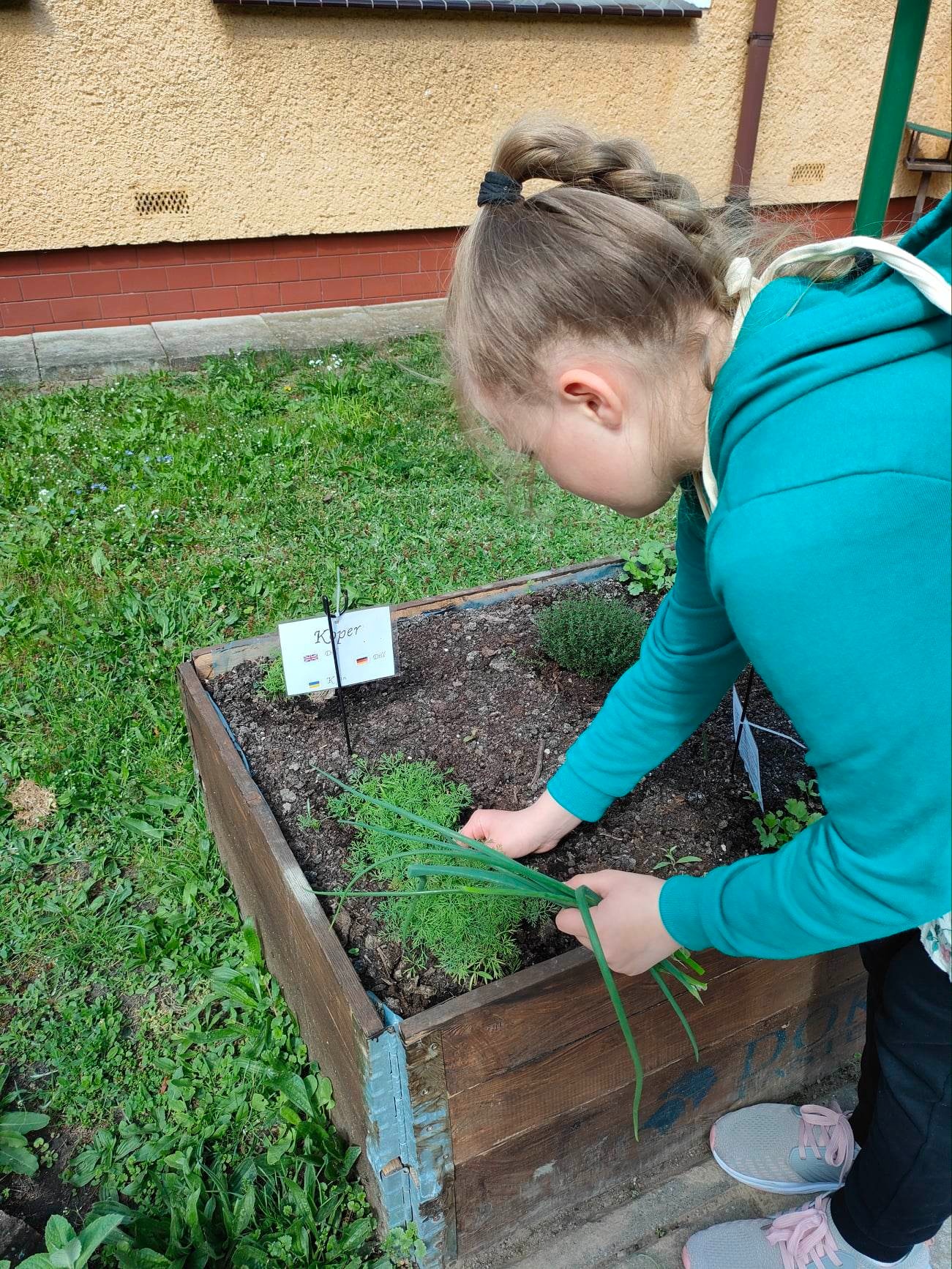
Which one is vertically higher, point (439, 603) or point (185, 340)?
point (439, 603)

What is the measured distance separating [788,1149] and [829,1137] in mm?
80

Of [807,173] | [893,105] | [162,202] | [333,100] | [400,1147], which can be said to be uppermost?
[893,105]

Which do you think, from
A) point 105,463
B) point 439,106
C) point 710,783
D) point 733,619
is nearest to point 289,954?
point 710,783

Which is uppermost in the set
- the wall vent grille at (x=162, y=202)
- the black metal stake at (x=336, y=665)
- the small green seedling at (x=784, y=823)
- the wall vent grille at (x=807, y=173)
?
the wall vent grille at (x=807, y=173)

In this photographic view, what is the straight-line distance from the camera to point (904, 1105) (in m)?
1.26

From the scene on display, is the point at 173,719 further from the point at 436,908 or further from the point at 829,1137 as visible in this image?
the point at 829,1137

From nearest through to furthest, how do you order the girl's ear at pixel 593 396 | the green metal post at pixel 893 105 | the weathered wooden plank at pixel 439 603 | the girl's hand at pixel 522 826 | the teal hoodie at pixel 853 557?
the teal hoodie at pixel 853 557 → the girl's ear at pixel 593 396 → the girl's hand at pixel 522 826 → the weathered wooden plank at pixel 439 603 → the green metal post at pixel 893 105

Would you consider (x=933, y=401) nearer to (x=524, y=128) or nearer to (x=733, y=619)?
(x=733, y=619)

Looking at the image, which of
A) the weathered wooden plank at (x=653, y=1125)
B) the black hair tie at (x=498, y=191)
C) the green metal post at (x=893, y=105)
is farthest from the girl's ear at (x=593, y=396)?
the green metal post at (x=893, y=105)

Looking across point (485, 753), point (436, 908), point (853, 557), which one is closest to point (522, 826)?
point (436, 908)

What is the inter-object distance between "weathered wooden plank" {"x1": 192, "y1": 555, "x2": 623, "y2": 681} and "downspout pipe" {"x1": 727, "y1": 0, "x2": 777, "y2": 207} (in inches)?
185

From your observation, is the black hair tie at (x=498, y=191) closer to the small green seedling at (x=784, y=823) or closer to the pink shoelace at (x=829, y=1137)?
the small green seedling at (x=784, y=823)

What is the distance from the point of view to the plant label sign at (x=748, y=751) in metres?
1.68

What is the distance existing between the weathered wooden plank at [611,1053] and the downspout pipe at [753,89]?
583 centimetres
